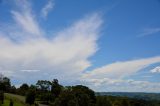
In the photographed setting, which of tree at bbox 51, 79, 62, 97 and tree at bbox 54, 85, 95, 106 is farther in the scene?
tree at bbox 51, 79, 62, 97

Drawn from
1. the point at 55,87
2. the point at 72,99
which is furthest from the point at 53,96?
the point at 72,99

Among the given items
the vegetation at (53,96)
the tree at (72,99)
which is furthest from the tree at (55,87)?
the tree at (72,99)

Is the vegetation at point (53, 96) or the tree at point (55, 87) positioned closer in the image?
the vegetation at point (53, 96)

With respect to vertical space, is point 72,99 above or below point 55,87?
below

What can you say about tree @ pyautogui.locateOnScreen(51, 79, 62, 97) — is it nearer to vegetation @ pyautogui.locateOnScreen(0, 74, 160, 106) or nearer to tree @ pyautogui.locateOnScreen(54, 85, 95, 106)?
vegetation @ pyautogui.locateOnScreen(0, 74, 160, 106)

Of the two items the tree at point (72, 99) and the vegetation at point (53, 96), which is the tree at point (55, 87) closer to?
the vegetation at point (53, 96)

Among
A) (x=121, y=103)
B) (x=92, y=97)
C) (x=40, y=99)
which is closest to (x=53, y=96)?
(x=40, y=99)

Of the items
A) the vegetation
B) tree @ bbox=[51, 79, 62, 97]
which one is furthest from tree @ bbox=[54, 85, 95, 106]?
tree @ bbox=[51, 79, 62, 97]

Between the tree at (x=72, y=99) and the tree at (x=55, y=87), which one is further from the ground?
the tree at (x=55, y=87)

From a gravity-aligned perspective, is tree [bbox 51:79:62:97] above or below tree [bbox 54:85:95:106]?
above

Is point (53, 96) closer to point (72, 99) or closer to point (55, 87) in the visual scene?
point (55, 87)

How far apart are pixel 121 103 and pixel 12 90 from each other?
57.1 m

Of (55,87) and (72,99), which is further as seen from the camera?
(55,87)

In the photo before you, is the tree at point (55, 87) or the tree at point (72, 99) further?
the tree at point (55, 87)
